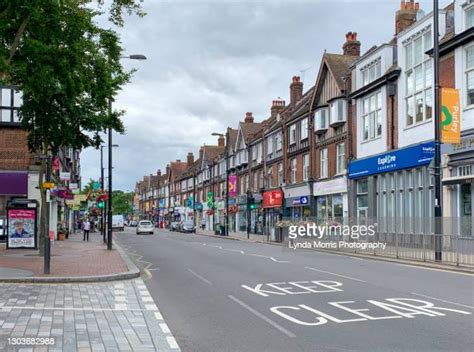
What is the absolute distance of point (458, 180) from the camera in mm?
24688

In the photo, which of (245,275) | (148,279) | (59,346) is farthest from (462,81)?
(59,346)

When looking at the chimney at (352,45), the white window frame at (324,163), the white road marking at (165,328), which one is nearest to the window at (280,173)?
the white window frame at (324,163)

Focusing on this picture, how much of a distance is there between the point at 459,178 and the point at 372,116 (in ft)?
34.5

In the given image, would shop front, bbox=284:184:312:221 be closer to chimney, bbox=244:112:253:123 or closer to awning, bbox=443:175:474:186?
awning, bbox=443:175:474:186

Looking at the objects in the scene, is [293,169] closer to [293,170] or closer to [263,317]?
[293,170]

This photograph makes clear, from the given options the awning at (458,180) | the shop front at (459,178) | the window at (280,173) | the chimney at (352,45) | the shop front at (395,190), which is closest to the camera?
the awning at (458,180)

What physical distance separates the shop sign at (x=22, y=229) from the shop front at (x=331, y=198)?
56.5ft

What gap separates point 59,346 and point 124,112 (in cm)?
1509

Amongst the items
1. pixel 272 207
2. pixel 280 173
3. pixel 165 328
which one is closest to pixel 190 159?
pixel 272 207

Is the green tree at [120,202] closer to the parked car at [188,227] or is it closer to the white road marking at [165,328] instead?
the parked car at [188,227]

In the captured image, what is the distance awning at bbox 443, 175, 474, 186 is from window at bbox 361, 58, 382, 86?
9647 mm

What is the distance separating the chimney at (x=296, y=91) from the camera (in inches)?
2051

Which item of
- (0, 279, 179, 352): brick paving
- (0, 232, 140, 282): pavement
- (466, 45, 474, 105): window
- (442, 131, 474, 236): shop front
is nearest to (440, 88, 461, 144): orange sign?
(442, 131, 474, 236): shop front

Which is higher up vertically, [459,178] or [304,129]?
[304,129]
